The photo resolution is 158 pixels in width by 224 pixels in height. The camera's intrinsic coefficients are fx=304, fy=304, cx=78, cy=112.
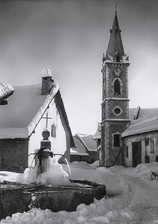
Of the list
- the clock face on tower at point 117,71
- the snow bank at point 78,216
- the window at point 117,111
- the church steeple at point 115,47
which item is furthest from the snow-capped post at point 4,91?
the church steeple at point 115,47

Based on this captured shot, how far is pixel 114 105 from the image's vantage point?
35062 mm

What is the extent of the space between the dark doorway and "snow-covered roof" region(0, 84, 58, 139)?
13.3m

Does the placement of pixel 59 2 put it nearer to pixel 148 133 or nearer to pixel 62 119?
pixel 62 119

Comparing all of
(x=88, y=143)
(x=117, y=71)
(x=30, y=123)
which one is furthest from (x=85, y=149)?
(x=30, y=123)

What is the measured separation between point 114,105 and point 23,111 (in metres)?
18.1

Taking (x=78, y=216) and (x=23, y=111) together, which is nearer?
(x=78, y=216)

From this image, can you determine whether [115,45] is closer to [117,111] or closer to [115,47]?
[115,47]

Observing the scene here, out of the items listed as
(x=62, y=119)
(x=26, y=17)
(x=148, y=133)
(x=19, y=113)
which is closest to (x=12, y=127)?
(x=19, y=113)

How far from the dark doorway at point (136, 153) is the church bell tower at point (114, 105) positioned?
2948 mm

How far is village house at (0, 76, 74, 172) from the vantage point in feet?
54.9

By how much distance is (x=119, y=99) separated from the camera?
35.2 m

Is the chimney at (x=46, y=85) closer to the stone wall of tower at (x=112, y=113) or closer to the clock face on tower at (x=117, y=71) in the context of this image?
the stone wall of tower at (x=112, y=113)

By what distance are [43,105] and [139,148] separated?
47.8 feet

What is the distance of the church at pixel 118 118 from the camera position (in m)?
31.3
